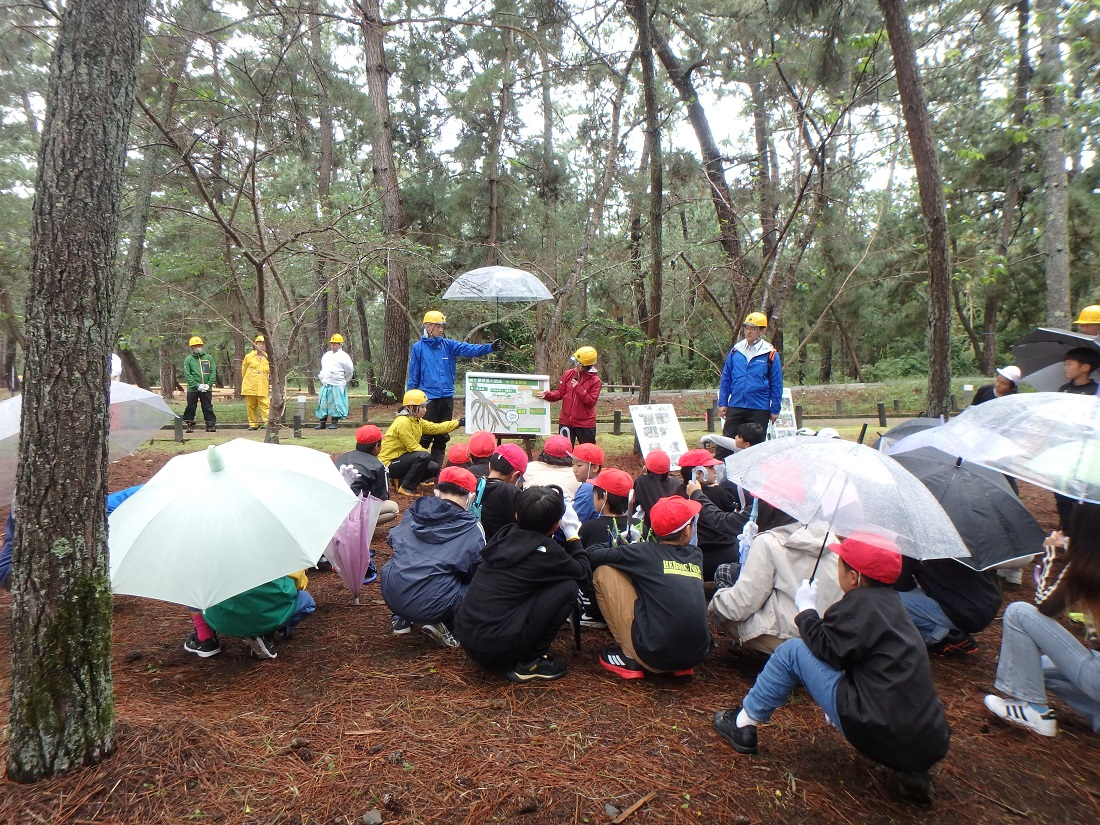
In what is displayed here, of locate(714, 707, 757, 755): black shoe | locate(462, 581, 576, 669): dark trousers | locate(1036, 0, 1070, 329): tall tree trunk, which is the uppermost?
locate(1036, 0, 1070, 329): tall tree trunk

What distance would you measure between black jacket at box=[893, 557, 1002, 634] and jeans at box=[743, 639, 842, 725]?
145 cm

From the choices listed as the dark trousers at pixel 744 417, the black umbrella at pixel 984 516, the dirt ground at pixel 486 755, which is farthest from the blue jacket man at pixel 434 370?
the black umbrella at pixel 984 516

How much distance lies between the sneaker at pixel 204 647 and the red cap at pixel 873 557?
11.8 feet

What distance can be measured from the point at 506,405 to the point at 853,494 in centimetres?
579

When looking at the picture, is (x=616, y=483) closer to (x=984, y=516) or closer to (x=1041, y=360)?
(x=984, y=516)

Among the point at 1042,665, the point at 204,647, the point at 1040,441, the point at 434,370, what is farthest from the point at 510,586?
the point at 434,370

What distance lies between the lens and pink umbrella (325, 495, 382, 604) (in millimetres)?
4562

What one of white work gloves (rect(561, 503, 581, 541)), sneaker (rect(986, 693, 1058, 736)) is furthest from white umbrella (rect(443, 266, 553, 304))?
sneaker (rect(986, 693, 1058, 736))

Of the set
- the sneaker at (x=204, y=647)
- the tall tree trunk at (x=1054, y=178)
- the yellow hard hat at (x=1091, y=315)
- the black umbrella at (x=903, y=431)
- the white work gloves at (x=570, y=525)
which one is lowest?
the sneaker at (x=204, y=647)

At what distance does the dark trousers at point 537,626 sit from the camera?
347 cm

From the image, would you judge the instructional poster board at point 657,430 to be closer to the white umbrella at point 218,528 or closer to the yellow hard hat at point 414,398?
the yellow hard hat at point 414,398

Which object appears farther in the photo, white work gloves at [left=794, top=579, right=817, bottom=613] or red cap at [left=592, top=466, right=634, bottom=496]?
red cap at [left=592, top=466, right=634, bottom=496]

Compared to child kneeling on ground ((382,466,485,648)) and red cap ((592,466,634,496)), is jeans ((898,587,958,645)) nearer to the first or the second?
red cap ((592,466,634,496))

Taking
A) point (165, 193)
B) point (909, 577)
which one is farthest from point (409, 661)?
point (165, 193)
